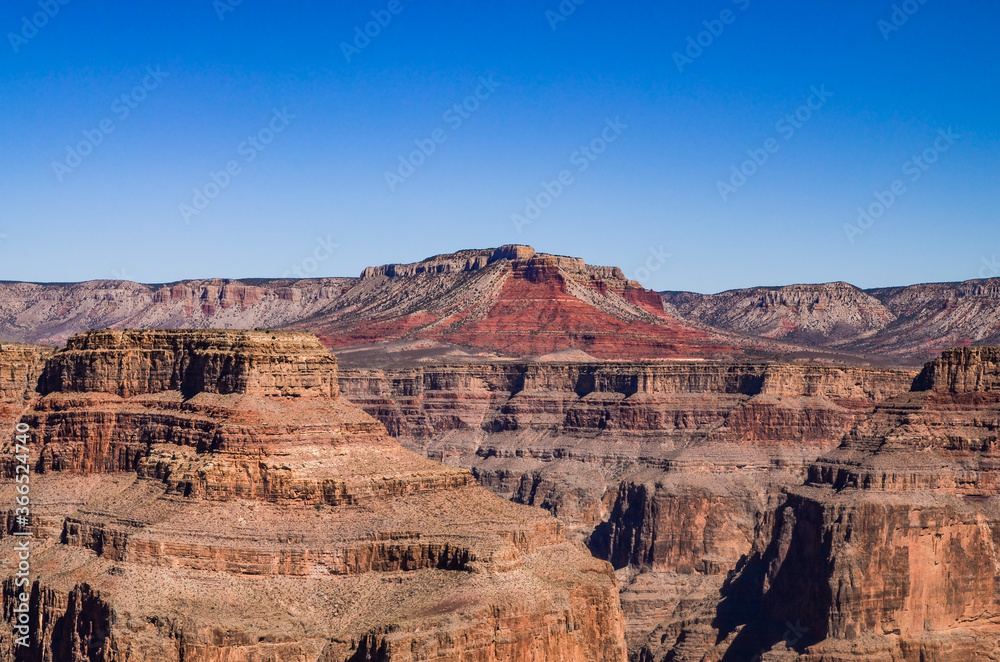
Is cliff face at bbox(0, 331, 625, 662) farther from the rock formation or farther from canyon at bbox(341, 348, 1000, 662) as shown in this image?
canyon at bbox(341, 348, 1000, 662)

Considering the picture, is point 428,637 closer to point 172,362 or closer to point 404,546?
point 404,546

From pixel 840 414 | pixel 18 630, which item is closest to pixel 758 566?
pixel 840 414

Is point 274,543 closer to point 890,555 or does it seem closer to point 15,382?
point 15,382

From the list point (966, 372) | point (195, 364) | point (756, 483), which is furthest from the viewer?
point (756, 483)

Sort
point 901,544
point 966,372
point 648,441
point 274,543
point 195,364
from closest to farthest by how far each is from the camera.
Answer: point 274,543
point 195,364
point 901,544
point 966,372
point 648,441

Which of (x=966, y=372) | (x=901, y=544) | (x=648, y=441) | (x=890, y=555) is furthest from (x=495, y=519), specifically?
(x=648, y=441)
